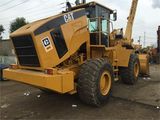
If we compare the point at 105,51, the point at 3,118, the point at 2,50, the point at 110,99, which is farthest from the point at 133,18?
the point at 2,50

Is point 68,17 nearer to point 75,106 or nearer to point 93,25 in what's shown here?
point 93,25

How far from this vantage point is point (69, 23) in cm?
716

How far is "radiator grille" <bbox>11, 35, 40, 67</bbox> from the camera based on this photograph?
6648 mm

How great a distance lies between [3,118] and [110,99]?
3255 millimetres

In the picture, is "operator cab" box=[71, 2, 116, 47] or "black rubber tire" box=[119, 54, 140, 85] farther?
"black rubber tire" box=[119, 54, 140, 85]

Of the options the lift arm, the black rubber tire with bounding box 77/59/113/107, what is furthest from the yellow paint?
the lift arm

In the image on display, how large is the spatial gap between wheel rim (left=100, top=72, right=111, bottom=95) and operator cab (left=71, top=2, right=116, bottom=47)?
3.53 feet

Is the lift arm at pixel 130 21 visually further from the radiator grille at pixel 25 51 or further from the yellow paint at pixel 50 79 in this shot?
the yellow paint at pixel 50 79

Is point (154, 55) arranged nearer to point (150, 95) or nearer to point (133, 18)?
point (133, 18)

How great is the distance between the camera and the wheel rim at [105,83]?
7512 millimetres

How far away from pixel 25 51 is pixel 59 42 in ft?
3.09

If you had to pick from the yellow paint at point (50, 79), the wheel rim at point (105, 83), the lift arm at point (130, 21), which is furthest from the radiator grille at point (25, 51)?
the lift arm at point (130, 21)

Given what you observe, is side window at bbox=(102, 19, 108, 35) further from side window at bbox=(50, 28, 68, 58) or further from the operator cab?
side window at bbox=(50, 28, 68, 58)

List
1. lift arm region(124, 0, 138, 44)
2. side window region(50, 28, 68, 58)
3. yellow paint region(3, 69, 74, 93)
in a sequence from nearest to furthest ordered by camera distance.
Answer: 1. yellow paint region(3, 69, 74, 93)
2. side window region(50, 28, 68, 58)
3. lift arm region(124, 0, 138, 44)
